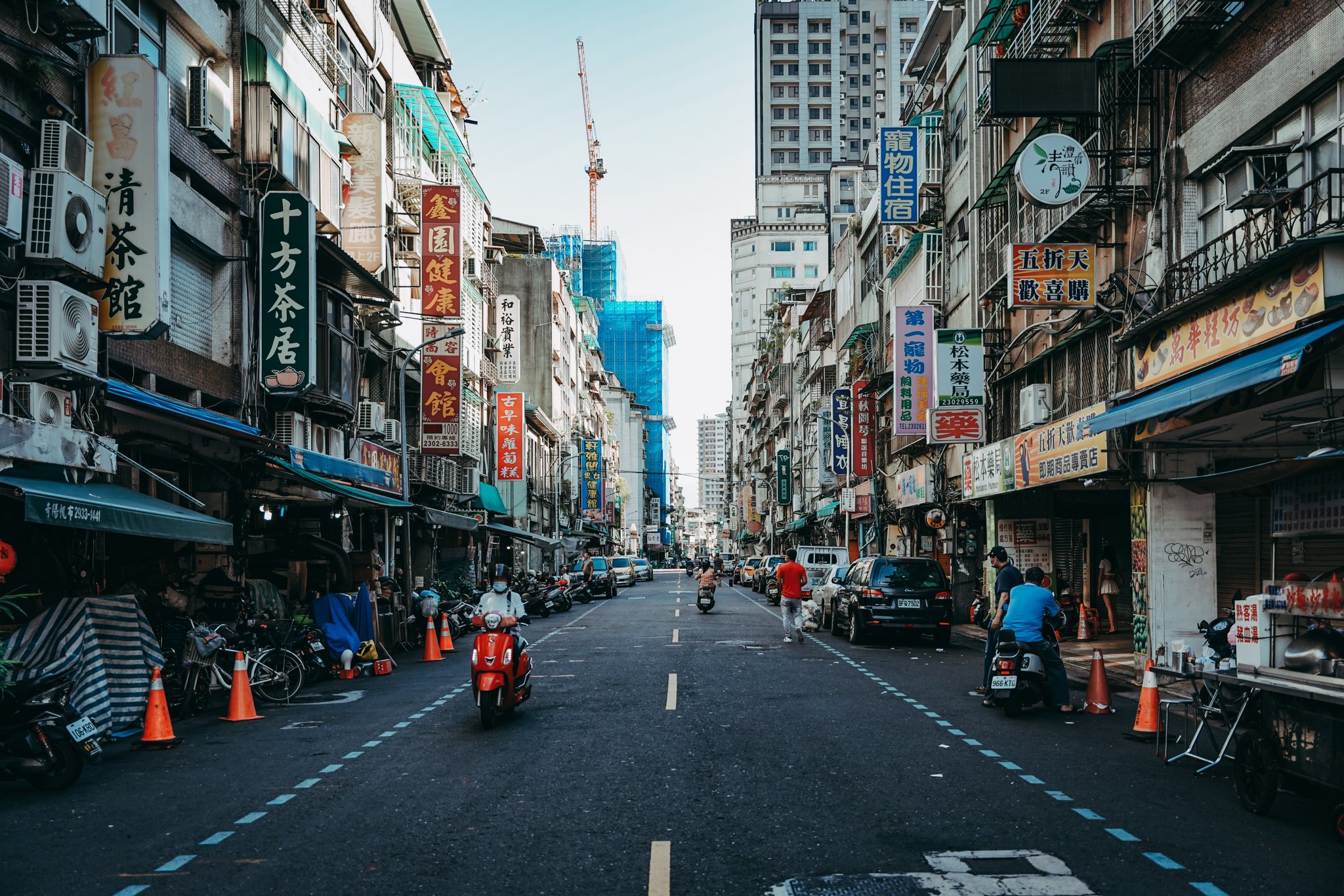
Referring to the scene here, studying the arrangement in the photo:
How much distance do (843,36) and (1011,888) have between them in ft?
448

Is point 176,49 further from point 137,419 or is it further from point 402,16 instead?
point 402,16

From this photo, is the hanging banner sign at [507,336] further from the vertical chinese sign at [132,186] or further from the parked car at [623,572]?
the vertical chinese sign at [132,186]

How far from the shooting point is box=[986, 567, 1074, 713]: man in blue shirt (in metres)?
13.6

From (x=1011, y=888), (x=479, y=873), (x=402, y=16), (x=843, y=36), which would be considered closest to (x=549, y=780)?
Result: (x=479, y=873)

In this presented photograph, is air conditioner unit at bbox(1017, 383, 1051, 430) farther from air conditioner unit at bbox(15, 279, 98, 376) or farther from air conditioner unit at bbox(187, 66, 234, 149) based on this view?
air conditioner unit at bbox(15, 279, 98, 376)

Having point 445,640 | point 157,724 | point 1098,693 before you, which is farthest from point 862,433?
point 157,724

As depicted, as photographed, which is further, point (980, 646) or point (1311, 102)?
point (980, 646)

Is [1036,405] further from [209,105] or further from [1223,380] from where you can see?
[209,105]

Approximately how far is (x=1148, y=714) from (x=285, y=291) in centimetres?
1659

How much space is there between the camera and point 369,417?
30.4 m

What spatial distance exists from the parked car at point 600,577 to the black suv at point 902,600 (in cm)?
2709

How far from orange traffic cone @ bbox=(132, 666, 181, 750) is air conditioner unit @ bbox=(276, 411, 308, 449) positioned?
1101 centimetres

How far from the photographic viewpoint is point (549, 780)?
9.50 metres

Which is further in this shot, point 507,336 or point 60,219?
point 507,336
